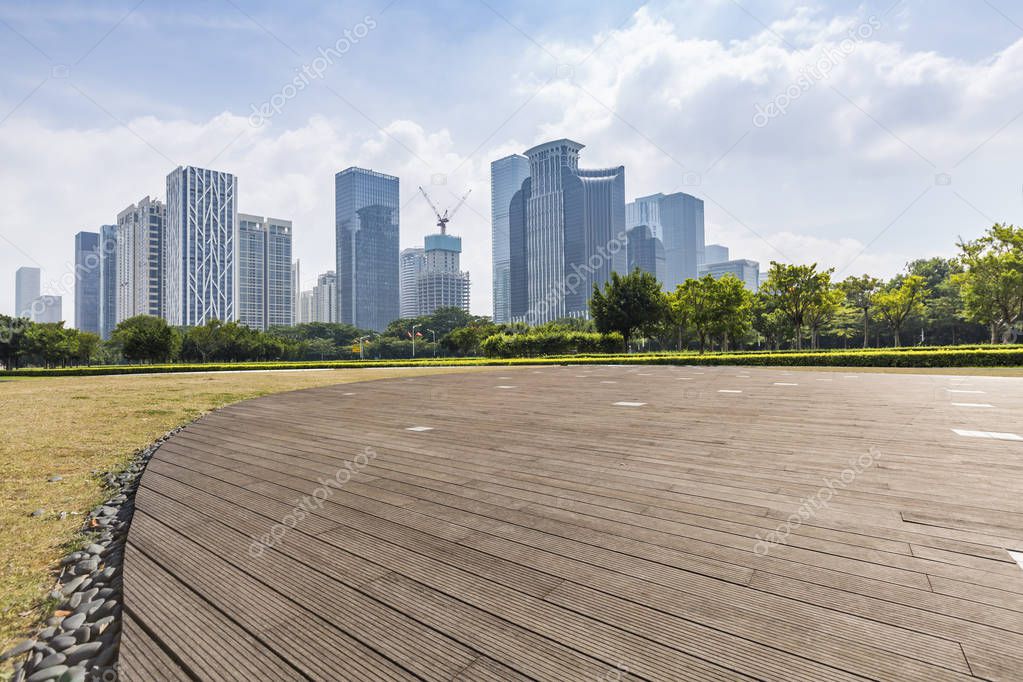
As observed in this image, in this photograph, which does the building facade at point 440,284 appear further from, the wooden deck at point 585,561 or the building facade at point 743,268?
the wooden deck at point 585,561

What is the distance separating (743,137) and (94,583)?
18067 mm

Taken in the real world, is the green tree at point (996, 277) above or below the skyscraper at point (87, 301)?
below

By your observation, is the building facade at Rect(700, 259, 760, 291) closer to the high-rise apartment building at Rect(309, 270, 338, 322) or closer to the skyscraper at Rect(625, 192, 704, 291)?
the skyscraper at Rect(625, 192, 704, 291)

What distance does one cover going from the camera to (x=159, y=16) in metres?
9.38

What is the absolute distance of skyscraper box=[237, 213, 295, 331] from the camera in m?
126

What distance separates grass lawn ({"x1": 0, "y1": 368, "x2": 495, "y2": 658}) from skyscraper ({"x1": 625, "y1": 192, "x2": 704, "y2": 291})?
150793 millimetres

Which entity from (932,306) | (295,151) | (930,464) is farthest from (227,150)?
(932,306)

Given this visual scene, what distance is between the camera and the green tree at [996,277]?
2772cm

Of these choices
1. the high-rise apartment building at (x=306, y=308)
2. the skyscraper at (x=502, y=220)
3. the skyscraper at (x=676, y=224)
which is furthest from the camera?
the high-rise apartment building at (x=306, y=308)

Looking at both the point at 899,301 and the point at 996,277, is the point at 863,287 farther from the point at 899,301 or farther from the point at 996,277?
the point at 996,277

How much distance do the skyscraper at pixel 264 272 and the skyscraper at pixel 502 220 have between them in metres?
61.5

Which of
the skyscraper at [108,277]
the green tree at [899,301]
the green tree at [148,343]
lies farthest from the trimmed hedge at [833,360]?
the skyscraper at [108,277]

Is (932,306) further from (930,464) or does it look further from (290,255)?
(290,255)

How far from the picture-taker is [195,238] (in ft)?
327
